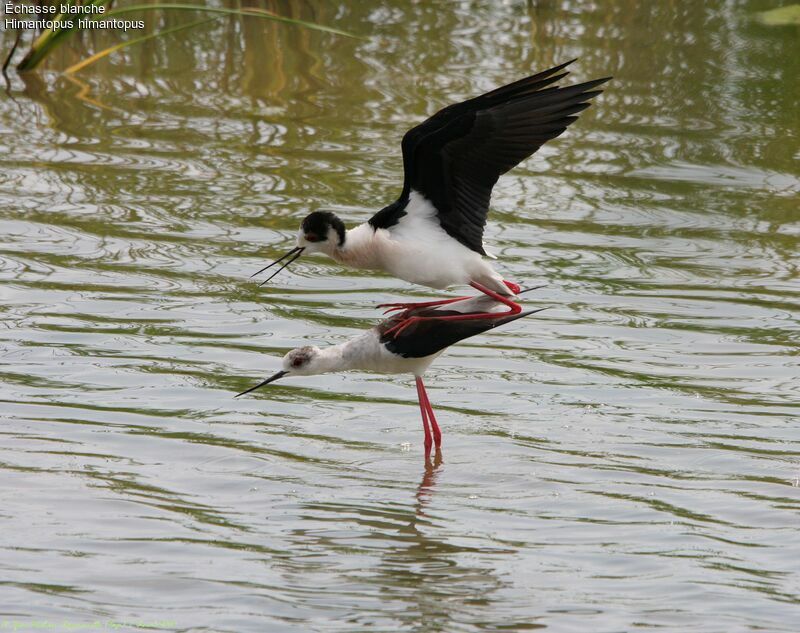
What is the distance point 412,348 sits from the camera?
6473mm

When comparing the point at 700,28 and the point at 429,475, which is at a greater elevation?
the point at 700,28

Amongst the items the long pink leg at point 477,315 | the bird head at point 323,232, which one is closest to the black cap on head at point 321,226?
the bird head at point 323,232

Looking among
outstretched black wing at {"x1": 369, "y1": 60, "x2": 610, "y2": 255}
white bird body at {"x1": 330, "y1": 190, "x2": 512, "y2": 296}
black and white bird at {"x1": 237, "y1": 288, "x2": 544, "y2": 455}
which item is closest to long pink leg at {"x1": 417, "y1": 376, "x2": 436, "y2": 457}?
black and white bird at {"x1": 237, "y1": 288, "x2": 544, "y2": 455}

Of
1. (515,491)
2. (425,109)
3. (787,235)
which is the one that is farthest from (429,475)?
(425,109)

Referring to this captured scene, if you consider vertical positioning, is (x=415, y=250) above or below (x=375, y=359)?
above

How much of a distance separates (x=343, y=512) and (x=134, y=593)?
1.11 metres

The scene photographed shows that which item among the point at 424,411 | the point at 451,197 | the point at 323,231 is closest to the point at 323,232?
the point at 323,231

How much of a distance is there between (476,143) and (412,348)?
958mm

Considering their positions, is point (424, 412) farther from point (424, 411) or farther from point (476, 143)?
Result: point (476, 143)

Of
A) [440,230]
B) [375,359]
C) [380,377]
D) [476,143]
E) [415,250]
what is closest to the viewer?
[476,143]

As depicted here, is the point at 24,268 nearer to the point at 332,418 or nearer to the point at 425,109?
the point at 332,418

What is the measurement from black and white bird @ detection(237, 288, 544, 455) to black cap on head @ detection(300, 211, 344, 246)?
512 millimetres

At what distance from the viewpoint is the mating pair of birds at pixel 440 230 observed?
6.04 meters

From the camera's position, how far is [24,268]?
8.17m
